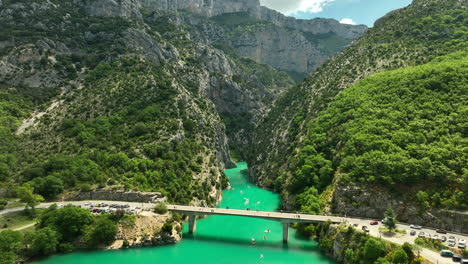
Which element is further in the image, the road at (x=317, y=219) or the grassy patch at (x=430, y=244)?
the grassy patch at (x=430, y=244)

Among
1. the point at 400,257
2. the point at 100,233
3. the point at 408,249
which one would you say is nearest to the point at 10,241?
the point at 100,233

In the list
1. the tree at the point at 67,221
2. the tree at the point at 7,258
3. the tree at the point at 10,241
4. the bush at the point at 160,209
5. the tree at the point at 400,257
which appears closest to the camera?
the tree at the point at 400,257

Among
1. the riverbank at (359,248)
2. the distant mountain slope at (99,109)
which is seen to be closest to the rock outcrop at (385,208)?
the riverbank at (359,248)

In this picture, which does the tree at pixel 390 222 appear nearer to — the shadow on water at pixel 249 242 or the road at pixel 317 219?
the road at pixel 317 219

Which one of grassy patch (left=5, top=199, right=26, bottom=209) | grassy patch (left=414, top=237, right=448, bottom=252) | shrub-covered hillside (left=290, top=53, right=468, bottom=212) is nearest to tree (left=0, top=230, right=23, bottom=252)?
grassy patch (left=5, top=199, right=26, bottom=209)

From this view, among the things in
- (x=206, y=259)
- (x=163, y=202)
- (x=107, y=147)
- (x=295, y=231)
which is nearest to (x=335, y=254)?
(x=295, y=231)

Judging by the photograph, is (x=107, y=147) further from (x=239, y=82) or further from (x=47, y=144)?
(x=239, y=82)

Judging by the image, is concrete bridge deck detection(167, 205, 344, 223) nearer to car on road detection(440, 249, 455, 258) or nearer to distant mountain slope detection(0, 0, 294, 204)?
distant mountain slope detection(0, 0, 294, 204)
